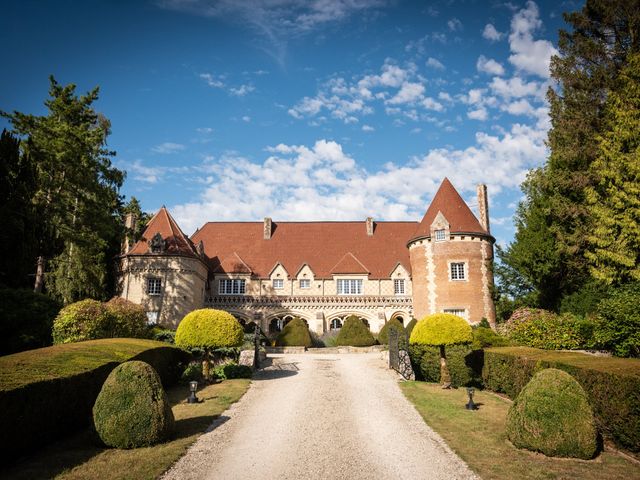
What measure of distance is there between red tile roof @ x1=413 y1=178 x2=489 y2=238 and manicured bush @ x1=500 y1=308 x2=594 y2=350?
43.6 ft

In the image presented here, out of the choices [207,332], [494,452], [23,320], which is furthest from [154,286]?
[494,452]

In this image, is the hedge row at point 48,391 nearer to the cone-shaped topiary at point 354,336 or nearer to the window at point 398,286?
the cone-shaped topiary at point 354,336

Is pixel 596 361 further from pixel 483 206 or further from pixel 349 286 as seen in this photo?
pixel 349 286

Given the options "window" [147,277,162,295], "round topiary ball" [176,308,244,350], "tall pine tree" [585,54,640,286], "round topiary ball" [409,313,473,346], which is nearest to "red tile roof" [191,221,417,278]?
"window" [147,277,162,295]

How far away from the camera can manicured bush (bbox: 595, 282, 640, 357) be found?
→ 46.7 ft

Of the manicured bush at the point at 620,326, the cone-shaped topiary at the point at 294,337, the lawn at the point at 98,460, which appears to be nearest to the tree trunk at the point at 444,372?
the manicured bush at the point at 620,326

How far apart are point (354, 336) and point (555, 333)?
16.3 metres

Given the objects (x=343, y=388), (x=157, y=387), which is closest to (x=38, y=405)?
(x=157, y=387)

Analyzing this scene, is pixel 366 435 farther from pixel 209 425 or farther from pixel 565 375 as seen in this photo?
pixel 565 375

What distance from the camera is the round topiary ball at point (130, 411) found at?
8.91 m

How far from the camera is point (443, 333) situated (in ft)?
53.5

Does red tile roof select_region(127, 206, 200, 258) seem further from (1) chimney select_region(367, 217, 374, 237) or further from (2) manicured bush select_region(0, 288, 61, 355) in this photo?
(1) chimney select_region(367, 217, 374, 237)

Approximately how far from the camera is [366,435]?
10.7m

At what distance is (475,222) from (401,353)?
669 inches
